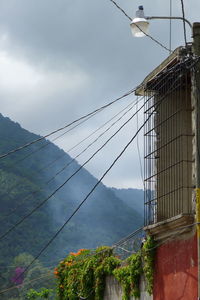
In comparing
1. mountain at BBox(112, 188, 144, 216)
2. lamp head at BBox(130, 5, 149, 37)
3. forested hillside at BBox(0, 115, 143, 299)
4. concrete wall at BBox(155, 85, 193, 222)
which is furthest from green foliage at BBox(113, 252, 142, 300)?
mountain at BBox(112, 188, 144, 216)

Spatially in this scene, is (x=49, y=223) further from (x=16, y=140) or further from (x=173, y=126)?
(x=173, y=126)

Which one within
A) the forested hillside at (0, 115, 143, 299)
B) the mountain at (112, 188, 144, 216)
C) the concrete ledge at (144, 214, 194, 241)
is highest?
the mountain at (112, 188, 144, 216)

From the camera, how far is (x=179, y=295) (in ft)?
53.2

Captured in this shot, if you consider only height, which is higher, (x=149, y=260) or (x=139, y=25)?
(x=139, y=25)

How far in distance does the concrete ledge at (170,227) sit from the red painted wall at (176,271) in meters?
0.22

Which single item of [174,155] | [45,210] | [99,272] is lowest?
[99,272]

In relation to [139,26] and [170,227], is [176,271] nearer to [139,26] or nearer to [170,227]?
[170,227]

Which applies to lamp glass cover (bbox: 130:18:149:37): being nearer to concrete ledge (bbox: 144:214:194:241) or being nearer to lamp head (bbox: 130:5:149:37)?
lamp head (bbox: 130:5:149:37)

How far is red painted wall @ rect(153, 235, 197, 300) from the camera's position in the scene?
1564 centimetres

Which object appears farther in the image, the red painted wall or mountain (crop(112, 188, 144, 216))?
mountain (crop(112, 188, 144, 216))

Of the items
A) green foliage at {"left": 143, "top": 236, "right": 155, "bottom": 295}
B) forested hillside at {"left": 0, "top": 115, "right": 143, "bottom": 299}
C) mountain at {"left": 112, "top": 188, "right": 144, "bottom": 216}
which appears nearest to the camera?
green foliage at {"left": 143, "top": 236, "right": 155, "bottom": 295}

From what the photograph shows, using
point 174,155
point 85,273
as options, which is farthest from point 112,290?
point 174,155

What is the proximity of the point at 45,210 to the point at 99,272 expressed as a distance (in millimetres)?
97973

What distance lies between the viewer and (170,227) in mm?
16688
